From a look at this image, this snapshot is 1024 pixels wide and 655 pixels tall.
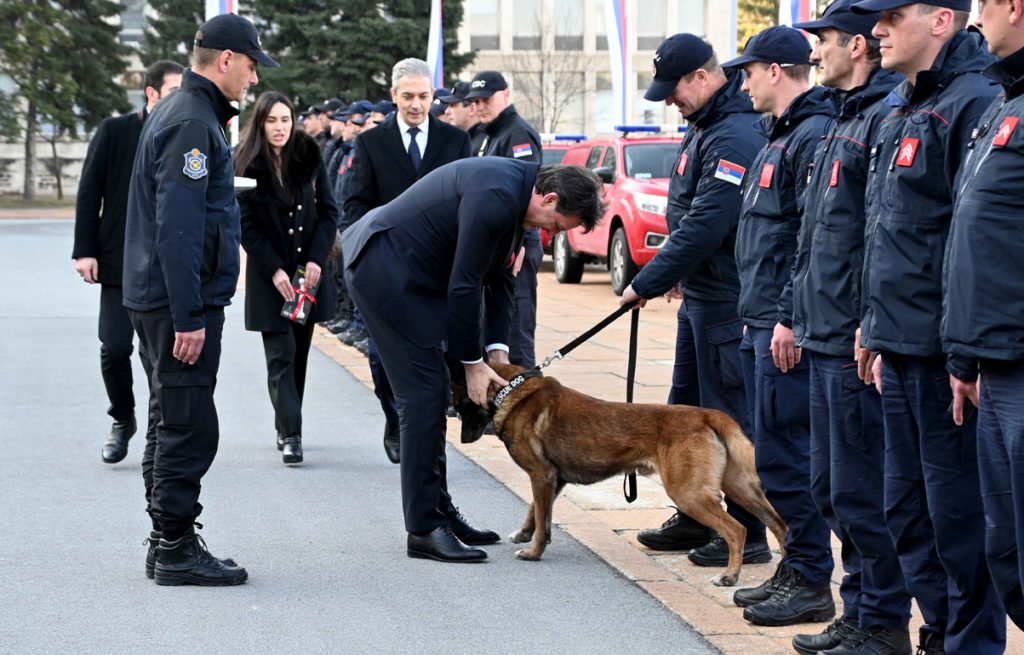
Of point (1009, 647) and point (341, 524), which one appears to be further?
point (341, 524)

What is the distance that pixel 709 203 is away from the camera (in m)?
6.12

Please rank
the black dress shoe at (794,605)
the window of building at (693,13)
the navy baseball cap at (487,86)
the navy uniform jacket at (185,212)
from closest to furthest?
the black dress shoe at (794,605) → the navy uniform jacket at (185,212) → the navy baseball cap at (487,86) → the window of building at (693,13)

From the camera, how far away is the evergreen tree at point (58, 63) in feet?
166

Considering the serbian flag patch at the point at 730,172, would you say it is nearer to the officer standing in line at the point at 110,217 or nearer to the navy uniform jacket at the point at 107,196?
the officer standing in line at the point at 110,217

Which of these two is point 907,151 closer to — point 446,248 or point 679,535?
point 446,248

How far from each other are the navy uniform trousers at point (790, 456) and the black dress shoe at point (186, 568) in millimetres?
2083

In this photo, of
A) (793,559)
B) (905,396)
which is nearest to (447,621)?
(793,559)

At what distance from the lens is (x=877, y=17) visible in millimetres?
4770

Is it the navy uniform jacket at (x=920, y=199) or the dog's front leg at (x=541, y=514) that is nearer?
the navy uniform jacket at (x=920, y=199)

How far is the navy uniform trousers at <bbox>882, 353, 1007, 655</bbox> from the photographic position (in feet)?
13.6

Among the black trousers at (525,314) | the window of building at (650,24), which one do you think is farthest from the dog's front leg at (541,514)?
the window of building at (650,24)

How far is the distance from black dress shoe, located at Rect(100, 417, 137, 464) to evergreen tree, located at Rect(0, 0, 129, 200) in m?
44.3

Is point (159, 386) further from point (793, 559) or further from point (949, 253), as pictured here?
point (949, 253)

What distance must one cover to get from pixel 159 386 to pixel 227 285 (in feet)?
1.57
